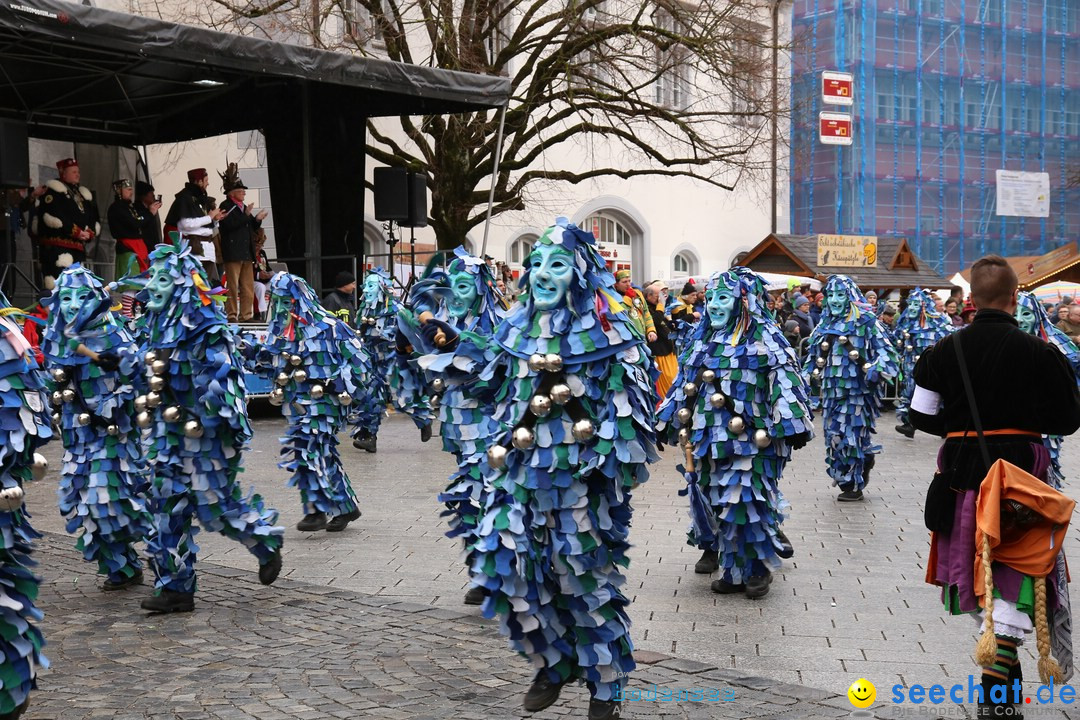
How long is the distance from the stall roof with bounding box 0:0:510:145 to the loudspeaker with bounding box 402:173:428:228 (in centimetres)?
110

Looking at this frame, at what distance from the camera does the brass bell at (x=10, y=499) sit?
446cm

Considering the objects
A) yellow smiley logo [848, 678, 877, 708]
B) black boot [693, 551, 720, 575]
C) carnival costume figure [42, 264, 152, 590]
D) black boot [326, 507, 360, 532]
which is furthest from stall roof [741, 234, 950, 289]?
yellow smiley logo [848, 678, 877, 708]

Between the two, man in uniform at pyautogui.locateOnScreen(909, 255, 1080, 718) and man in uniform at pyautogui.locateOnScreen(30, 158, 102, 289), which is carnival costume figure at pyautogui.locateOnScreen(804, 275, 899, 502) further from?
man in uniform at pyautogui.locateOnScreen(30, 158, 102, 289)

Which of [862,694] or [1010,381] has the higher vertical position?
[1010,381]

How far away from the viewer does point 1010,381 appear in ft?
15.8

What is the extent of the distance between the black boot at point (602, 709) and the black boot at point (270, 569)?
2929 millimetres

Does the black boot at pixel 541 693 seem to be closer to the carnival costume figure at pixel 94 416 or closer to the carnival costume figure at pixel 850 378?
the carnival costume figure at pixel 94 416

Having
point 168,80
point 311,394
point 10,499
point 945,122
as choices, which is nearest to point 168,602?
point 10,499

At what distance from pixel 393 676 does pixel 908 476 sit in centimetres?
790

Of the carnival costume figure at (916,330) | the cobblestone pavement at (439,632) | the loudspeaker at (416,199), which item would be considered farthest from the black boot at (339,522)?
the loudspeaker at (416,199)

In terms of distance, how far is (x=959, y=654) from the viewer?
5887 mm

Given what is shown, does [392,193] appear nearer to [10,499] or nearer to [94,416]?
[94,416]

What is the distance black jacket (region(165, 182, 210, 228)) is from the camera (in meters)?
Result: 16.6

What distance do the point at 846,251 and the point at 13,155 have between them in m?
20.1
